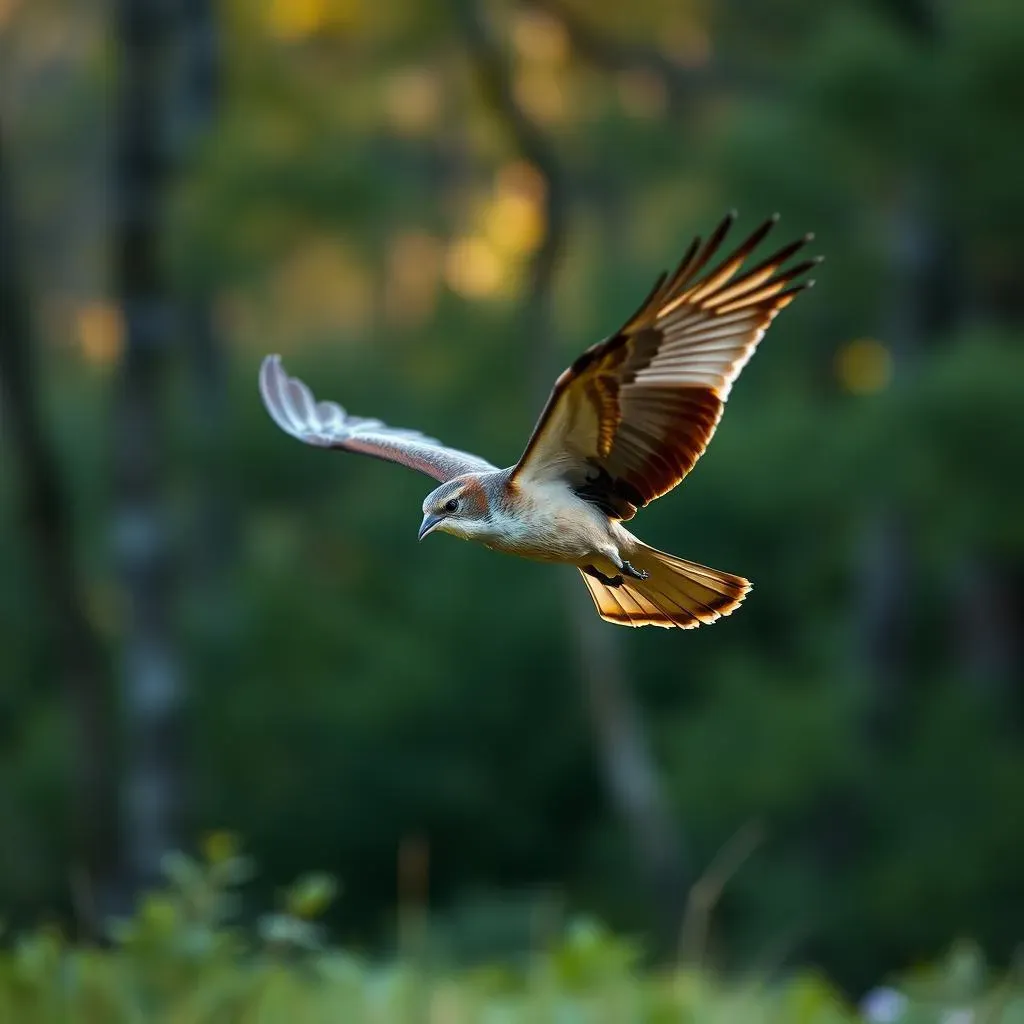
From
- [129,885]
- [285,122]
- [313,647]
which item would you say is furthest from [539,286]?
[313,647]

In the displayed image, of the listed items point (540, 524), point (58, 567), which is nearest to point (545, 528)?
point (540, 524)

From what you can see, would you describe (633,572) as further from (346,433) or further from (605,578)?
(346,433)

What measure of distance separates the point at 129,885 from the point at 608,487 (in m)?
7.79

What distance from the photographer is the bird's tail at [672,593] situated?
3383 millimetres

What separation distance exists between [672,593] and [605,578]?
131 millimetres

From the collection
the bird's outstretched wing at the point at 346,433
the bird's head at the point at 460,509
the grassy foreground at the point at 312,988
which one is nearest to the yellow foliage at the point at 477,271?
the grassy foreground at the point at 312,988

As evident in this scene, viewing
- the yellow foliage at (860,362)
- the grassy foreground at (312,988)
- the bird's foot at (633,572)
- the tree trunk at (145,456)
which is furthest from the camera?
the yellow foliage at (860,362)

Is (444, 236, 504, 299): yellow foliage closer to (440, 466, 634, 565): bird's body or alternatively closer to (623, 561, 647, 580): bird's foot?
(623, 561, 647, 580): bird's foot

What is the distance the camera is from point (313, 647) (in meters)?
14.5

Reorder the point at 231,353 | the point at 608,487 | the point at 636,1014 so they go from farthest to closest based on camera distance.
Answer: the point at 231,353 < the point at 636,1014 < the point at 608,487

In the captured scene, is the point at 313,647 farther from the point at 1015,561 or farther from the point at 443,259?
the point at 443,259

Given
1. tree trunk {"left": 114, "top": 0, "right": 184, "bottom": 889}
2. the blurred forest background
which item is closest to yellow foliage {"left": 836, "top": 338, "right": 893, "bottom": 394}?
the blurred forest background

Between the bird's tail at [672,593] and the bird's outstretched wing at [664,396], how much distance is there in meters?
0.16

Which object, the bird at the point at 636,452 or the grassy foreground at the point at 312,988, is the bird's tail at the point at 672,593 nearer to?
the bird at the point at 636,452
